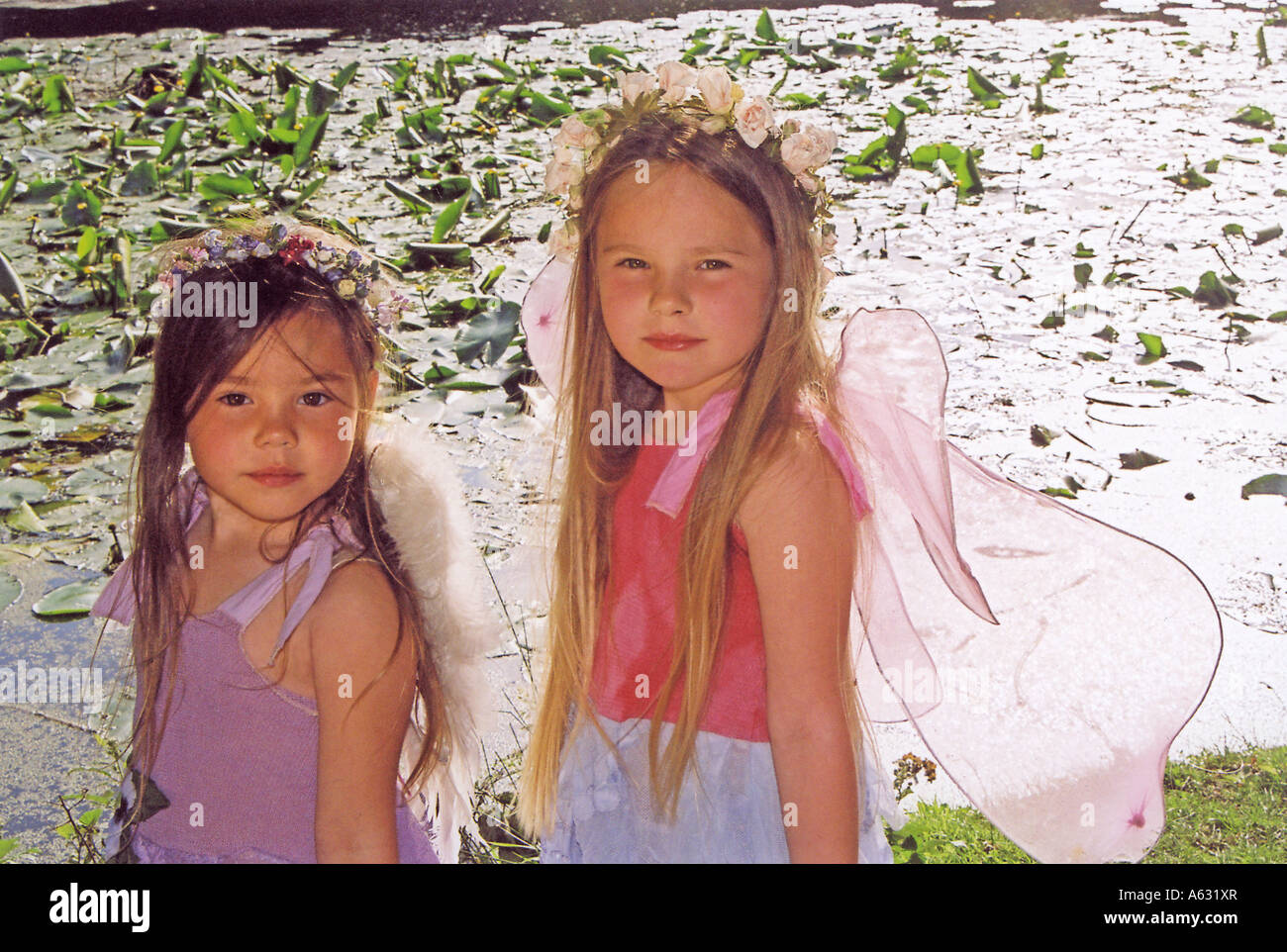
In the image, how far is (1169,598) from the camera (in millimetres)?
1519

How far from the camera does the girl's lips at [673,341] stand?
4.67 feet

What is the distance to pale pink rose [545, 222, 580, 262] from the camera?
1555 mm

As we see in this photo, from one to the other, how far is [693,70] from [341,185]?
272 centimetres

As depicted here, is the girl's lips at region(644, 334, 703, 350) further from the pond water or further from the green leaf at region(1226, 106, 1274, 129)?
the green leaf at region(1226, 106, 1274, 129)

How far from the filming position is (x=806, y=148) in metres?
1.45

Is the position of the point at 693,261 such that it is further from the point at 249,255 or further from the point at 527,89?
the point at 527,89

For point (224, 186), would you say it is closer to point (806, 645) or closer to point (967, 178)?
point (967, 178)

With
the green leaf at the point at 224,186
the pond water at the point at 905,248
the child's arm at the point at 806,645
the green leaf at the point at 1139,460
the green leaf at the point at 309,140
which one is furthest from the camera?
the green leaf at the point at 309,140

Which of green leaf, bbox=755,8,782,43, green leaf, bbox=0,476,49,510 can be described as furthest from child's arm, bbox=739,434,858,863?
green leaf, bbox=755,8,782,43

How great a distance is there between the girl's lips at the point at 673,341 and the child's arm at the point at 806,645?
0.55ft

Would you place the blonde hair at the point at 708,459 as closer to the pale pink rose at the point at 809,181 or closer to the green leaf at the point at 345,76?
the pale pink rose at the point at 809,181

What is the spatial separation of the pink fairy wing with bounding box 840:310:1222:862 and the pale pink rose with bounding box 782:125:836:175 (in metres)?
0.21

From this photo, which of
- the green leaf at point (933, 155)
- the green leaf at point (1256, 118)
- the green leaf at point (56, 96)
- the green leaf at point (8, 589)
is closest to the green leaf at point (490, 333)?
the green leaf at point (8, 589)
